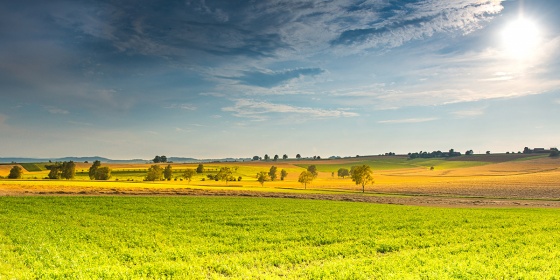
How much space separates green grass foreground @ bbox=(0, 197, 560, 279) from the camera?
16.0 m

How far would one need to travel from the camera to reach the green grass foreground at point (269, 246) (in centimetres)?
1605

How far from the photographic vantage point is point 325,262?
1894 centimetres

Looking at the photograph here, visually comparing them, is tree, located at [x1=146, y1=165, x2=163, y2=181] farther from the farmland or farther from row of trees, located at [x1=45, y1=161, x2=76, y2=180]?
the farmland

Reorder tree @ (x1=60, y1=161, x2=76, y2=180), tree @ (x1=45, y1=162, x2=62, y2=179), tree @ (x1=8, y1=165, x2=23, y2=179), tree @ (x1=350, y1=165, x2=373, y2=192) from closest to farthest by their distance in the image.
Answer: tree @ (x1=350, y1=165, x2=373, y2=192) < tree @ (x1=8, y1=165, x2=23, y2=179) < tree @ (x1=60, y1=161, x2=76, y2=180) < tree @ (x1=45, y1=162, x2=62, y2=179)

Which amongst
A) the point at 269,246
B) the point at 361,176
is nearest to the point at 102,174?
the point at 361,176

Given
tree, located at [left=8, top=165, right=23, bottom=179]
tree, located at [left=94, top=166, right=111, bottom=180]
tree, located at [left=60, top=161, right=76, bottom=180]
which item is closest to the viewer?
tree, located at [left=8, top=165, right=23, bottom=179]

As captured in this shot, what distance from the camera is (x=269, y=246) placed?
22.5 metres

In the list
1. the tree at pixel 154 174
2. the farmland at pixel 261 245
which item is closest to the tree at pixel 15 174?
the tree at pixel 154 174

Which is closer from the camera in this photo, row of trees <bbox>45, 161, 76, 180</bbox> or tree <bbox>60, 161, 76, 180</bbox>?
tree <bbox>60, 161, 76, 180</bbox>

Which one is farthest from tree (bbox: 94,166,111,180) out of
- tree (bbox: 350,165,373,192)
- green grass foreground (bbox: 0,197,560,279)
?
green grass foreground (bbox: 0,197,560,279)

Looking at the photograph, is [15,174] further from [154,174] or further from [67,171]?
[154,174]

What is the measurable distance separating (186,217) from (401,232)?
804 inches

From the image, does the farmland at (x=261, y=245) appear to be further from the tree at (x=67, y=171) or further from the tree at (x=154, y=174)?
the tree at (x=67, y=171)

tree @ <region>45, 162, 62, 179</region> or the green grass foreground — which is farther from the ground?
tree @ <region>45, 162, 62, 179</region>
